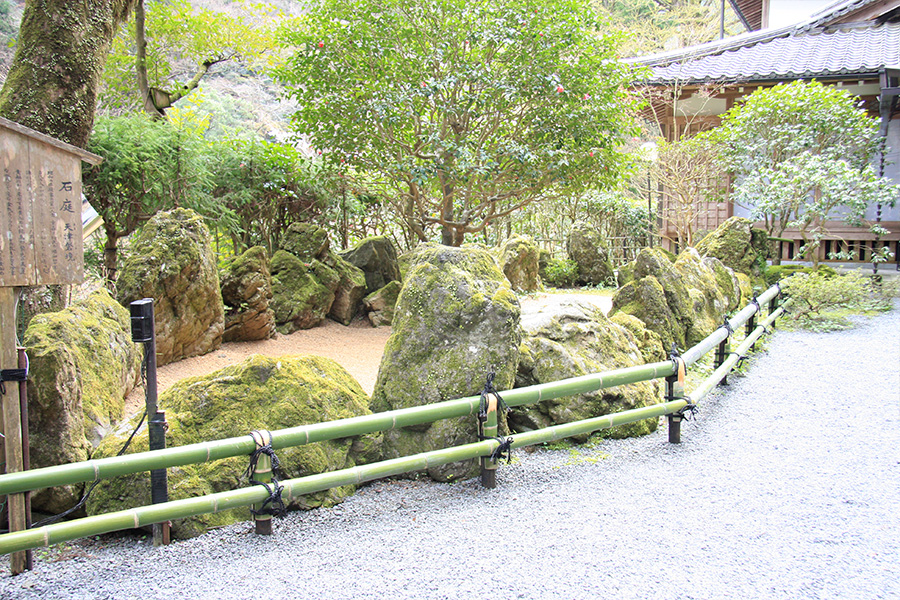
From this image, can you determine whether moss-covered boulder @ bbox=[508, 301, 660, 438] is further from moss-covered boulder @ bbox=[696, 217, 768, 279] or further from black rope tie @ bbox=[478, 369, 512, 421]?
moss-covered boulder @ bbox=[696, 217, 768, 279]

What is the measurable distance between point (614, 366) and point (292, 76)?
207 inches

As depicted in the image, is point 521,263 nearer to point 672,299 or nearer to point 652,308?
point 672,299

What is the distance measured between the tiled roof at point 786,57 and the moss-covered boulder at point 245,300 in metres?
8.46

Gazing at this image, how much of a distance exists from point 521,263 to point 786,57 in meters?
8.01

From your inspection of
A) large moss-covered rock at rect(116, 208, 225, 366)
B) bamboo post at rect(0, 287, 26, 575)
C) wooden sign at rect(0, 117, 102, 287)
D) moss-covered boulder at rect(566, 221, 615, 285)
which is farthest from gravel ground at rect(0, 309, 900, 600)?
moss-covered boulder at rect(566, 221, 615, 285)

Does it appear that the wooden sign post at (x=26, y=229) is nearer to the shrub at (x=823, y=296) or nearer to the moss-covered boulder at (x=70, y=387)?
the moss-covered boulder at (x=70, y=387)

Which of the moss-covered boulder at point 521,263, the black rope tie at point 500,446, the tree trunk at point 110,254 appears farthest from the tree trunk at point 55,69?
the moss-covered boulder at point 521,263

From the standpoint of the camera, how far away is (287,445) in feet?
8.99

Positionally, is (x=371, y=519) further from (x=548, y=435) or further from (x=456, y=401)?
(x=548, y=435)

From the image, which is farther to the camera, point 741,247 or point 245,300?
point 741,247

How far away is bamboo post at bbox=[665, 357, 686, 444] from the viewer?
13.1 feet

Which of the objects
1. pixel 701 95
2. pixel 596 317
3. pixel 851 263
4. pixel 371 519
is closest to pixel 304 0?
pixel 596 317

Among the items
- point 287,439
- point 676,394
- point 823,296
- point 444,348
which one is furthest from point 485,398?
point 823,296

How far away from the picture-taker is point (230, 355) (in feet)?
20.2
